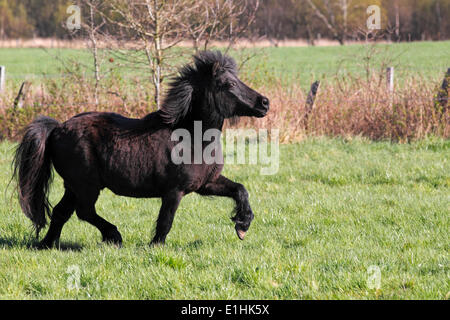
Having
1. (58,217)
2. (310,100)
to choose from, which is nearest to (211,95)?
(58,217)

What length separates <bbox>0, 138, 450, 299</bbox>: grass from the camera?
4.60 meters

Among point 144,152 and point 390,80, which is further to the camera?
point 390,80

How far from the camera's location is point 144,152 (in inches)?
223

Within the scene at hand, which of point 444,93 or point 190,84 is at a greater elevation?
point 190,84

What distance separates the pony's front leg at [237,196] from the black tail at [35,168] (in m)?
1.64

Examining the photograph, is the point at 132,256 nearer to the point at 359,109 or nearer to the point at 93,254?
the point at 93,254

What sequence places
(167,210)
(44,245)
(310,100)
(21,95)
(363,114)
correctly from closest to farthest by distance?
(167,210) < (44,245) < (363,114) < (310,100) < (21,95)

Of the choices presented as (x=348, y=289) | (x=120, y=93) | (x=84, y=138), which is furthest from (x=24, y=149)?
(x=120, y=93)

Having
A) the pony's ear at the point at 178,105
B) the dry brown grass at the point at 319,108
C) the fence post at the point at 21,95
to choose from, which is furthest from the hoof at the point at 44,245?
the fence post at the point at 21,95

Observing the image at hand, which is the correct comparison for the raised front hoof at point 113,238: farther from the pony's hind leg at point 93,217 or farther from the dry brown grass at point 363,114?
the dry brown grass at point 363,114

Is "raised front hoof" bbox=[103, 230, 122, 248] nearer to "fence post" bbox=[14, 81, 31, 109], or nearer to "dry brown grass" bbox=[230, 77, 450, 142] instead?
"dry brown grass" bbox=[230, 77, 450, 142]

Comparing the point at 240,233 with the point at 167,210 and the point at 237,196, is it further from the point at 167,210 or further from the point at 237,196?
the point at 167,210

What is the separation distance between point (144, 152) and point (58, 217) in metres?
1.24
